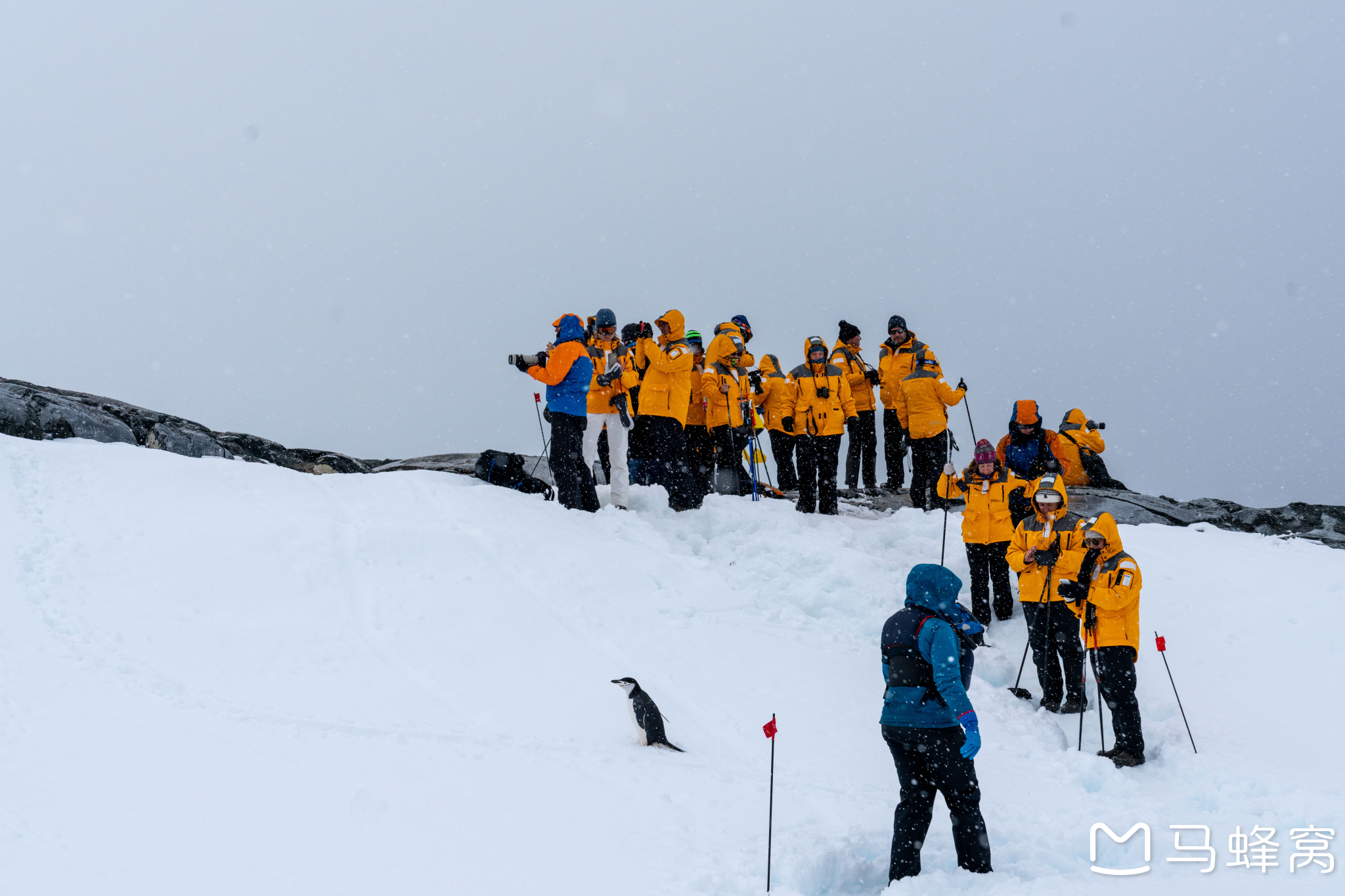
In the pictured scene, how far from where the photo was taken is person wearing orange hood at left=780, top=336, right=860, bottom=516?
36.2ft

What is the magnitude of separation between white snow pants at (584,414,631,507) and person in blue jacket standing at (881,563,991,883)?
6285mm

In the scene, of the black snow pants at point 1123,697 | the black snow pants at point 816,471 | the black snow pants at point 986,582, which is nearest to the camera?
the black snow pants at point 1123,697

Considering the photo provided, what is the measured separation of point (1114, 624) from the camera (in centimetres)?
664

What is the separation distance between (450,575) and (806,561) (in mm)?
3737

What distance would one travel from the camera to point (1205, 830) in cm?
519

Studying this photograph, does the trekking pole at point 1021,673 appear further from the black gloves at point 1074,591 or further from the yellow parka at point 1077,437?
the yellow parka at point 1077,437

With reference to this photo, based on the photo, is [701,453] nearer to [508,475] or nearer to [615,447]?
[615,447]

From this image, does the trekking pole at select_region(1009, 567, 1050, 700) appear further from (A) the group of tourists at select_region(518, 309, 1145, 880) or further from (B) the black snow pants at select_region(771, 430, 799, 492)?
(B) the black snow pants at select_region(771, 430, 799, 492)

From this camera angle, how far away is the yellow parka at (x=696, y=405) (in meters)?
11.8

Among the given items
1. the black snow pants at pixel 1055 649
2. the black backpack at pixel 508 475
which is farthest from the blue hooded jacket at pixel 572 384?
the black snow pants at pixel 1055 649

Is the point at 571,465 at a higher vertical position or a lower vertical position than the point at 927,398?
lower

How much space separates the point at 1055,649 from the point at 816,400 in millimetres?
4436

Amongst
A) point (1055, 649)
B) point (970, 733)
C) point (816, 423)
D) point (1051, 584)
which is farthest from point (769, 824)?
point (816, 423)

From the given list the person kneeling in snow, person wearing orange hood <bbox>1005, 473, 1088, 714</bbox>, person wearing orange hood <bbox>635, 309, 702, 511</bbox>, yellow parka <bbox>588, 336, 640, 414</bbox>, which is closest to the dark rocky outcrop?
yellow parka <bbox>588, 336, 640, 414</bbox>
